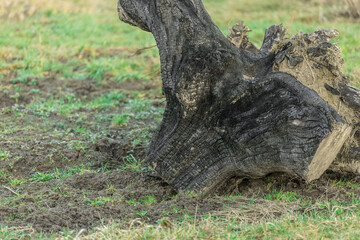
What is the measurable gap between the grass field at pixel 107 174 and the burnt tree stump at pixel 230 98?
279mm

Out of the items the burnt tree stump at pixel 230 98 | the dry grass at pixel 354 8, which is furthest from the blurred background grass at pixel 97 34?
the burnt tree stump at pixel 230 98

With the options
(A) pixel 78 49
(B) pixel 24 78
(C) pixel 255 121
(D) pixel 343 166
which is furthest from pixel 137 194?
(A) pixel 78 49

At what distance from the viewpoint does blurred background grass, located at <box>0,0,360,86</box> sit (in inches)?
322

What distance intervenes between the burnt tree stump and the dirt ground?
0.87 feet

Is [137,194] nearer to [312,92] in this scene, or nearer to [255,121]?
[255,121]

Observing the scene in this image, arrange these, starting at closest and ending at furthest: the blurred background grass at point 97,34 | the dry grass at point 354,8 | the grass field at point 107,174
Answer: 1. the grass field at point 107,174
2. the blurred background grass at point 97,34
3. the dry grass at point 354,8

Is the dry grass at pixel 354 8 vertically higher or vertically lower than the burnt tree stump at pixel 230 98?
higher

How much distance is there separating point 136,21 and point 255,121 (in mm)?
1617

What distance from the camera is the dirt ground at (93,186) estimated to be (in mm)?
3523

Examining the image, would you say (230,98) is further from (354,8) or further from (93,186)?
(354,8)

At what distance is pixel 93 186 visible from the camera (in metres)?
4.19

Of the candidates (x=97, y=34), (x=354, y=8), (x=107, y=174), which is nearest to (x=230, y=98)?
(x=107, y=174)

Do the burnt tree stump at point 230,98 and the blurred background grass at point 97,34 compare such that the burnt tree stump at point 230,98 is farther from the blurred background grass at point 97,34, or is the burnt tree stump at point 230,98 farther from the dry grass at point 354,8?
the dry grass at point 354,8

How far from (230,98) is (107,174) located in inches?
56.6
